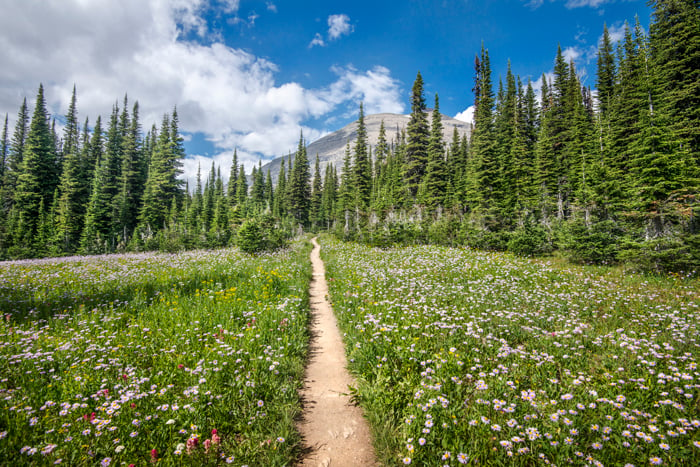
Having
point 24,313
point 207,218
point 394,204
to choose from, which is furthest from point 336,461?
point 207,218

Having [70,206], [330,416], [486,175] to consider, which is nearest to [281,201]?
[70,206]

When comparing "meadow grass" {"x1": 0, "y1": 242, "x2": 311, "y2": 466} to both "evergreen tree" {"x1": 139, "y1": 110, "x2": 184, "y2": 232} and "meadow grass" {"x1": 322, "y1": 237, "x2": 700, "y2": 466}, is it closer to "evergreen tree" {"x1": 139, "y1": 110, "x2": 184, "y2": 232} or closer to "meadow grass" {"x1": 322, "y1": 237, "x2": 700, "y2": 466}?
"meadow grass" {"x1": 322, "y1": 237, "x2": 700, "y2": 466}

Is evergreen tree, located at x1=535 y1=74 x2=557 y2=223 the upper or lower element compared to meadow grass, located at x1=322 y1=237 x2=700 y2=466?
upper

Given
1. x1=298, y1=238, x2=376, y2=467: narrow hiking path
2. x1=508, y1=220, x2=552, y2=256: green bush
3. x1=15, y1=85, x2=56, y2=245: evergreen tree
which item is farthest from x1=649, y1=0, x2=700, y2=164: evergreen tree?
x1=15, y1=85, x2=56, y2=245: evergreen tree

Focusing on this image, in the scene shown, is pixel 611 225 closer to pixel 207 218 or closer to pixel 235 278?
pixel 235 278

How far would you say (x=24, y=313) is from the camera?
23.1ft

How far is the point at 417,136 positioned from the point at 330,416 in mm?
36486

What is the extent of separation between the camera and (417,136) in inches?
1400

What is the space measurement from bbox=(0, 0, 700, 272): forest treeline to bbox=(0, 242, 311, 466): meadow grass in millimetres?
15210

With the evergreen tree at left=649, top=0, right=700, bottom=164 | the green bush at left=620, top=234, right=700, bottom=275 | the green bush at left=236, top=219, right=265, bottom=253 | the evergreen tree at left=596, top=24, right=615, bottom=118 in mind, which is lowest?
the green bush at left=620, top=234, right=700, bottom=275

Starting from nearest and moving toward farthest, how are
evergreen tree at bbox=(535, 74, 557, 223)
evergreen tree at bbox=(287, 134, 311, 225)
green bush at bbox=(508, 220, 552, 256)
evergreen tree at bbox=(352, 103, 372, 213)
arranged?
1. green bush at bbox=(508, 220, 552, 256)
2. evergreen tree at bbox=(535, 74, 557, 223)
3. evergreen tree at bbox=(352, 103, 372, 213)
4. evergreen tree at bbox=(287, 134, 311, 225)

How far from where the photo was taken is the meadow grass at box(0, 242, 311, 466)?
303 cm

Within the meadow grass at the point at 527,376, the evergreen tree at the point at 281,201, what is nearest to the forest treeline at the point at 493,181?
the meadow grass at the point at 527,376

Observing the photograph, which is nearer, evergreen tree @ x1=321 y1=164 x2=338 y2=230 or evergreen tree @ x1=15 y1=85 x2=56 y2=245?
evergreen tree @ x1=15 y1=85 x2=56 y2=245
